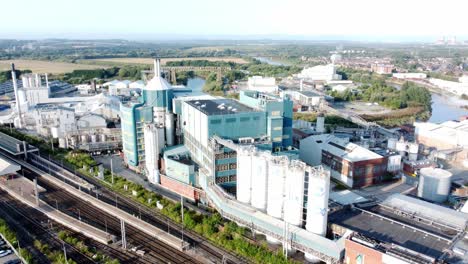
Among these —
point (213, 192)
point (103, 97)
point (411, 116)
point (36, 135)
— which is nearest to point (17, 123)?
point (36, 135)

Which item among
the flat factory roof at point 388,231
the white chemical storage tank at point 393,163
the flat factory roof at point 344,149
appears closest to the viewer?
the flat factory roof at point 388,231

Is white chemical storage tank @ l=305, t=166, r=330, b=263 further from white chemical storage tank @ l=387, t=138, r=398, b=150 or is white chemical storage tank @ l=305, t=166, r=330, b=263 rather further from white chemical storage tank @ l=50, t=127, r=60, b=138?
white chemical storage tank @ l=50, t=127, r=60, b=138

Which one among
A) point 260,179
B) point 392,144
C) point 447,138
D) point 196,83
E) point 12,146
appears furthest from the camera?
point 196,83

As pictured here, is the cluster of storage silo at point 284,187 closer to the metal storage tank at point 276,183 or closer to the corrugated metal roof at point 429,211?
the metal storage tank at point 276,183

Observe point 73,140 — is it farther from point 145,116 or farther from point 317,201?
→ point 317,201

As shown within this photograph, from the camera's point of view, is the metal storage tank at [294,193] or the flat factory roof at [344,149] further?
the flat factory roof at [344,149]

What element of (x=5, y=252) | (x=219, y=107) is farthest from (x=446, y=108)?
(x=5, y=252)

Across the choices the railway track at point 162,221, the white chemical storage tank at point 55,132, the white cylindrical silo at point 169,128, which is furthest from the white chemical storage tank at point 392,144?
the white chemical storage tank at point 55,132
